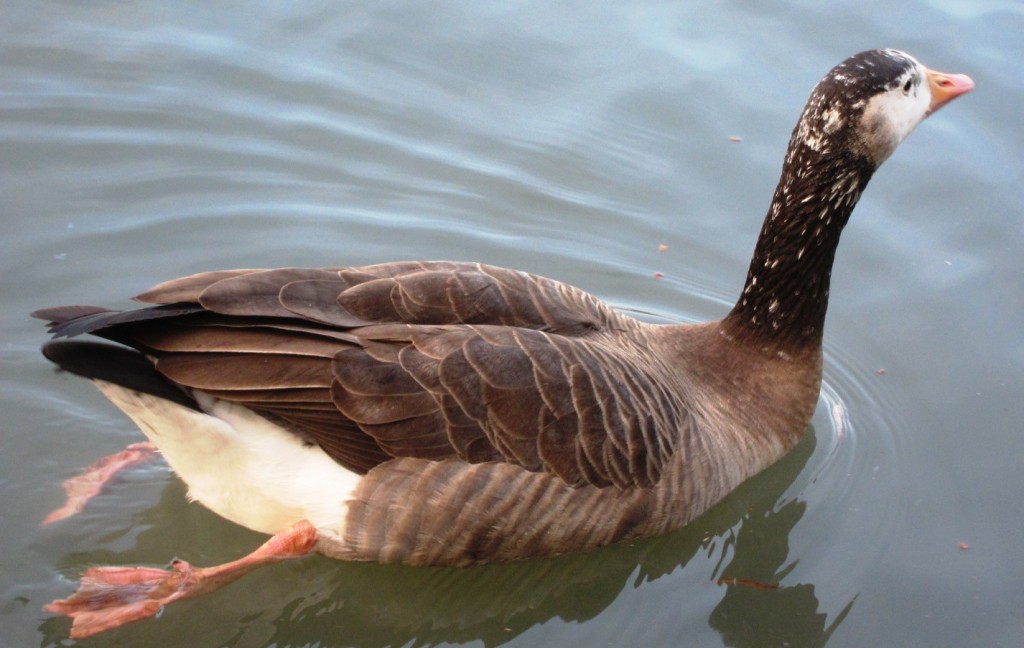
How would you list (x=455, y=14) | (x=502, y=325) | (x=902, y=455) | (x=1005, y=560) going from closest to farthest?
(x=502, y=325) → (x=1005, y=560) → (x=902, y=455) → (x=455, y=14)

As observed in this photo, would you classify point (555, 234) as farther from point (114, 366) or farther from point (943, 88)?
point (114, 366)

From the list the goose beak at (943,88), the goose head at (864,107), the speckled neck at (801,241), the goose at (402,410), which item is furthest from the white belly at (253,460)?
the goose beak at (943,88)

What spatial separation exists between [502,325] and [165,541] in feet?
5.76

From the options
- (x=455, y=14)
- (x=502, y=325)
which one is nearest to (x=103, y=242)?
(x=502, y=325)

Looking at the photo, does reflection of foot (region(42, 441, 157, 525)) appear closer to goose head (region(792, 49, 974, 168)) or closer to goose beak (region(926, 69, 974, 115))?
goose head (region(792, 49, 974, 168))

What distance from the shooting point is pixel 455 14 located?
8.88 metres

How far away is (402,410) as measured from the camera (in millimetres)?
4602

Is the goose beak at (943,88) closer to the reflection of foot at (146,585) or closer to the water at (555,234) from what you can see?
the water at (555,234)

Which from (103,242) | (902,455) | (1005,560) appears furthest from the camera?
(103,242)

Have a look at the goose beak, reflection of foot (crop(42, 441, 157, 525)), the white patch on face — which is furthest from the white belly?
the goose beak

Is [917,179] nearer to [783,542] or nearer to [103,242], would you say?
[783,542]

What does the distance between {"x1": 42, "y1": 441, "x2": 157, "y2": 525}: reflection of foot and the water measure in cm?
5

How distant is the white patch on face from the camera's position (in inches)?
206

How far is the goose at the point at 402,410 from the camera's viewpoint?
453 cm
